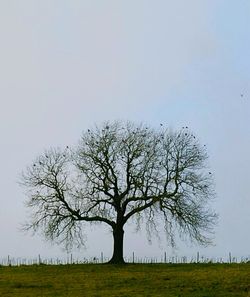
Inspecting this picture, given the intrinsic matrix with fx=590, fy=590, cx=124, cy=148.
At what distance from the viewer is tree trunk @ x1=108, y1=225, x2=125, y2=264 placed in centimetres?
5444

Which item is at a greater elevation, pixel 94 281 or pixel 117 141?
pixel 117 141

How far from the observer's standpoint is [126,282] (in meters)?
36.0

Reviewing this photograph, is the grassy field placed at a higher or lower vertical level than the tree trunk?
lower

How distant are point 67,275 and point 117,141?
18.7 m

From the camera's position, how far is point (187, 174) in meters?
56.4

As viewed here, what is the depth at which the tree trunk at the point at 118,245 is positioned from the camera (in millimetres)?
54438

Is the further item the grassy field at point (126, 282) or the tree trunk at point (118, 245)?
the tree trunk at point (118, 245)

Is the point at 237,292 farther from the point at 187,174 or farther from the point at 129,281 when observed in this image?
the point at 187,174

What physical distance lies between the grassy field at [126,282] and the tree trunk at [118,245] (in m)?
5.78

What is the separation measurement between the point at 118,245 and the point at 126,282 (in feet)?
61.7

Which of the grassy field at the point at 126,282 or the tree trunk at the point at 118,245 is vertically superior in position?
the tree trunk at the point at 118,245

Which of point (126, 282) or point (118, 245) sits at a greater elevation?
point (118, 245)

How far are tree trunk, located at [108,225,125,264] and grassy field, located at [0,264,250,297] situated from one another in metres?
5.78

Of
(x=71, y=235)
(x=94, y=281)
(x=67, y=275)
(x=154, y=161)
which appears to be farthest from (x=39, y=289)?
(x=154, y=161)
